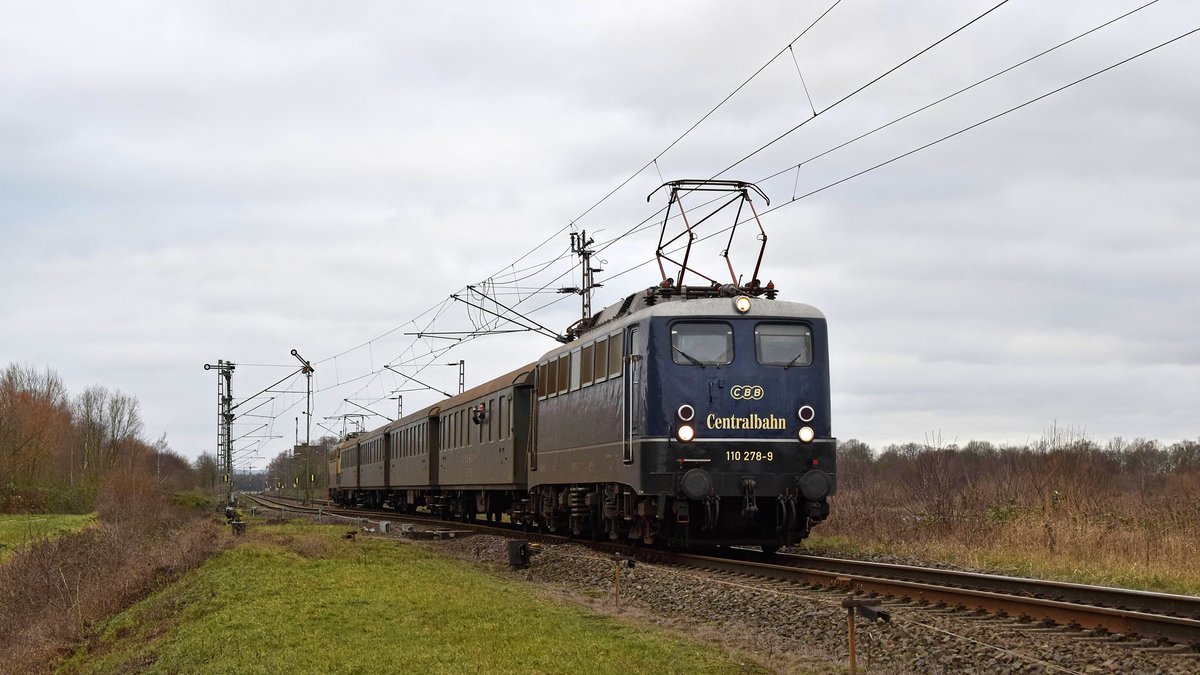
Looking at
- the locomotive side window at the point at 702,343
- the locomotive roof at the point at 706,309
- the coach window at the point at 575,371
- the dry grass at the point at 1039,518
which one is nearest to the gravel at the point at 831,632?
the locomotive side window at the point at 702,343

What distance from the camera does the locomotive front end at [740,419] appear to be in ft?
51.3

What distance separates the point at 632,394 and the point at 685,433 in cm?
116

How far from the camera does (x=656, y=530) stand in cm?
1716

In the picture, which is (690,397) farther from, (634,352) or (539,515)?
(539,515)

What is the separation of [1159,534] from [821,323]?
547 centimetres

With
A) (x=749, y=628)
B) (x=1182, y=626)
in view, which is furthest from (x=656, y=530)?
(x=1182, y=626)

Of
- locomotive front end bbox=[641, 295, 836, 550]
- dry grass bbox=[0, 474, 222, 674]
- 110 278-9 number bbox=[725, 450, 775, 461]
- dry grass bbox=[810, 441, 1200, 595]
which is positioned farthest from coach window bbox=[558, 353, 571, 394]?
dry grass bbox=[0, 474, 222, 674]

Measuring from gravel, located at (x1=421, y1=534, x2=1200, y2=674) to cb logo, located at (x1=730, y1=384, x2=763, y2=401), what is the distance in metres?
2.42

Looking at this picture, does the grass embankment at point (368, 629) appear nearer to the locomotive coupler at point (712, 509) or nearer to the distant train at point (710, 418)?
the distant train at point (710, 418)

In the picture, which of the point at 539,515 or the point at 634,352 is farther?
the point at 539,515

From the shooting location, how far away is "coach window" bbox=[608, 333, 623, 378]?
17.3 metres

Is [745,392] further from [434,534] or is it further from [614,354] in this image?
[434,534]

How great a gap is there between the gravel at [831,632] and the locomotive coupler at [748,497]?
111 cm

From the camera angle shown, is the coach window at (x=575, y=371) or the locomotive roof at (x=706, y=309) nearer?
the locomotive roof at (x=706, y=309)
